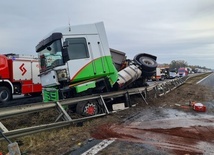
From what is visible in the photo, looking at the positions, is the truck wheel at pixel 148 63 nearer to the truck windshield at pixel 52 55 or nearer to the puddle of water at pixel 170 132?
the puddle of water at pixel 170 132

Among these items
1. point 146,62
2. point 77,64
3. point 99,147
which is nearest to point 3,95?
point 77,64

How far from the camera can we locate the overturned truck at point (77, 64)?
7383mm

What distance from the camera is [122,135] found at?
516cm

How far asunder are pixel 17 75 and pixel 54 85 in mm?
6923

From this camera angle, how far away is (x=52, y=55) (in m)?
7.66

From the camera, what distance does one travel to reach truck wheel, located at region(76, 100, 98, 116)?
7.38 metres

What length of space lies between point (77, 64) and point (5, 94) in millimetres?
6506

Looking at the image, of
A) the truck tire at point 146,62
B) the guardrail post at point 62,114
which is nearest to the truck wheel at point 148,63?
the truck tire at point 146,62

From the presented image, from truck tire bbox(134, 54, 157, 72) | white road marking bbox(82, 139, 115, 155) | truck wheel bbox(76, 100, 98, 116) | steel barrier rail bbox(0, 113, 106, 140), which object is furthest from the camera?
truck tire bbox(134, 54, 157, 72)

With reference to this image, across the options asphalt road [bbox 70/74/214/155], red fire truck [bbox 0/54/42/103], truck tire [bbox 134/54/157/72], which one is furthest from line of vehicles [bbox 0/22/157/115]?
red fire truck [bbox 0/54/42/103]

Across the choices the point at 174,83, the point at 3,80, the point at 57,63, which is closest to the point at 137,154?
the point at 57,63

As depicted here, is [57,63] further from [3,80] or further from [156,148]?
[3,80]

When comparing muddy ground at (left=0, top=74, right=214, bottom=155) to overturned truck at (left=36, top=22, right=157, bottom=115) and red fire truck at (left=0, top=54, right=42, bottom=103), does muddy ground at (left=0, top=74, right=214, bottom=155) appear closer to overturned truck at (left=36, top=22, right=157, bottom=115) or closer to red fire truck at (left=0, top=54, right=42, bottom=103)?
overturned truck at (left=36, top=22, right=157, bottom=115)

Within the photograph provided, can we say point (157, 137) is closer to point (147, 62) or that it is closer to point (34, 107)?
point (34, 107)
